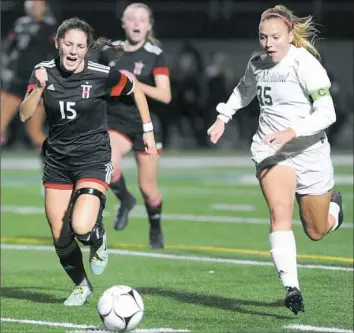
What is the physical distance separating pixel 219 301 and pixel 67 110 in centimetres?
200

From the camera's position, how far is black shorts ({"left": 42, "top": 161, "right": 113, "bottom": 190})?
29.7 ft

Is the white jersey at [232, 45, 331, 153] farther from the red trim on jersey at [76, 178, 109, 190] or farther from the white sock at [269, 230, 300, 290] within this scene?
the red trim on jersey at [76, 178, 109, 190]

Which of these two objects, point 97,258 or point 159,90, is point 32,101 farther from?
point 159,90

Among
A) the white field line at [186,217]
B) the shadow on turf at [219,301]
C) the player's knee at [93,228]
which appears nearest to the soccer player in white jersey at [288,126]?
the shadow on turf at [219,301]

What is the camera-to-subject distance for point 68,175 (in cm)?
912

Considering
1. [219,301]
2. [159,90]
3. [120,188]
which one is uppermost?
[159,90]

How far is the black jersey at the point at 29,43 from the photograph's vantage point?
58.8 ft

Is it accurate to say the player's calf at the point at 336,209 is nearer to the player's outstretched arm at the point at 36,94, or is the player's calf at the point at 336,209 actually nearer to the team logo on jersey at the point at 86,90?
the team logo on jersey at the point at 86,90

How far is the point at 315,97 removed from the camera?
8445 millimetres

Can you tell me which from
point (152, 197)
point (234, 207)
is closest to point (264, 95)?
point (152, 197)

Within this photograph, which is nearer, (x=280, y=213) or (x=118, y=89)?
A: (x=280, y=213)

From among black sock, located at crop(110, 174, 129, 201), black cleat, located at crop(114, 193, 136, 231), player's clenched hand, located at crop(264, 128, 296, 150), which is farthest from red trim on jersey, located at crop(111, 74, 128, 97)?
black cleat, located at crop(114, 193, 136, 231)

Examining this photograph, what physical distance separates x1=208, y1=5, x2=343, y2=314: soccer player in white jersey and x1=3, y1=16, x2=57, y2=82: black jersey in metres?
9.36

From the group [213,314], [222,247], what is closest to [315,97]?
[213,314]
